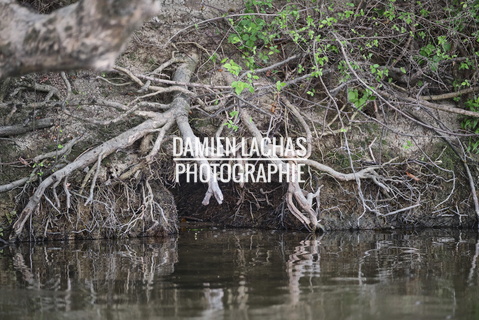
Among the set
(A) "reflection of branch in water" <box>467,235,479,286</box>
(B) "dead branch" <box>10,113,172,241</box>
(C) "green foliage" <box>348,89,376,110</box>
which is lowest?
(A) "reflection of branch in water" <box>467,235,479,286</box>

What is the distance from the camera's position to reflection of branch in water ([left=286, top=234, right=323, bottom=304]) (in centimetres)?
470

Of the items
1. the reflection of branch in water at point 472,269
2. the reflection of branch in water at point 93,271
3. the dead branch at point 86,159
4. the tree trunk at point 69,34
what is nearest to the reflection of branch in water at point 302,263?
the reflection of branch in water at point 93,271

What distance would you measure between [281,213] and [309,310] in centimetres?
421

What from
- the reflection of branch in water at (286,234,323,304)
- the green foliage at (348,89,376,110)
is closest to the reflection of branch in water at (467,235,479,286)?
the reflection of branch in water at (286,234,323,304)

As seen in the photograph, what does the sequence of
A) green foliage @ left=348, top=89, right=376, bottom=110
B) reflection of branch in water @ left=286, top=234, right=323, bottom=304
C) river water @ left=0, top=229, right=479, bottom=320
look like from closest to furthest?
river water @ left=0, top=229, right=479, bottom=320
reflection of branch in water @ left=286, top=234, right=323, bottom=304
green foliage @ left=348, top=89, right=376, bottom=110

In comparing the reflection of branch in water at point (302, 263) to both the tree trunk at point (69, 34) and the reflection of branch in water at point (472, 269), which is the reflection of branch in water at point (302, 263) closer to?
the reflection of branch in water at point (472, 269)

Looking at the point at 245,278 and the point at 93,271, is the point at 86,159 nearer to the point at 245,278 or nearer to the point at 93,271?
the point at 93,271

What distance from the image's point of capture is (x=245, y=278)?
197 inches

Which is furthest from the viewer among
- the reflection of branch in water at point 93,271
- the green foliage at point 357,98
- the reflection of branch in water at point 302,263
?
the green foliage at point 357,98

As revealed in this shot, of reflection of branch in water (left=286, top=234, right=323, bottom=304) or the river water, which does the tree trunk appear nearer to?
the river water

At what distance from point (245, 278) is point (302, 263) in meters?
0.88

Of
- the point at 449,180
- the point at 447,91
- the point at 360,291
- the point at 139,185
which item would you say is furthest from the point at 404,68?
the point at 360,291

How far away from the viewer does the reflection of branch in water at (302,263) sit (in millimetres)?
4695

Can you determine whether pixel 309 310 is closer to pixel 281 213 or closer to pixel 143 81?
pixel 281 213
